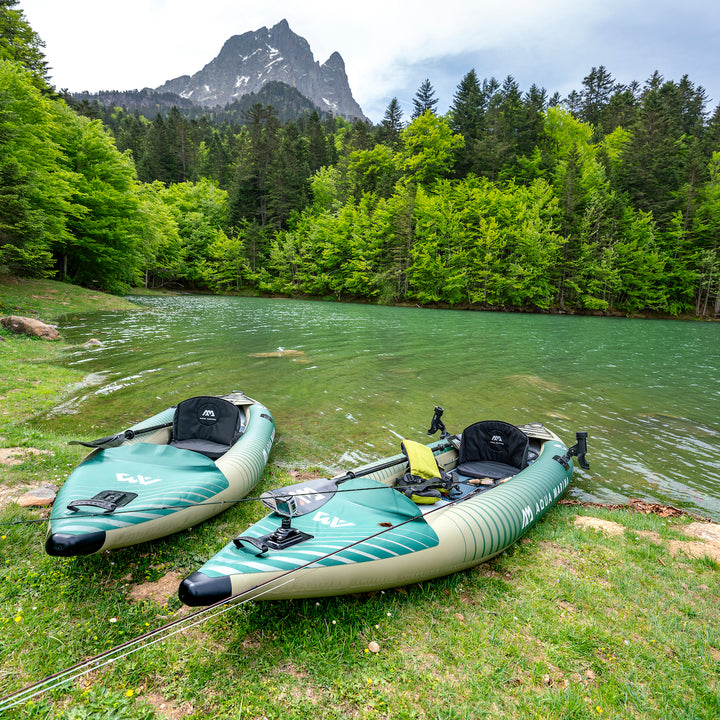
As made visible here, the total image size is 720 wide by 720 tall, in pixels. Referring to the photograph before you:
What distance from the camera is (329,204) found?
4928 centimetres

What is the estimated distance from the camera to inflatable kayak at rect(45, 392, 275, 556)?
118 inches

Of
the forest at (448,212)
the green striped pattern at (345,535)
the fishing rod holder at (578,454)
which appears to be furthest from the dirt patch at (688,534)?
the forest at (448,212)

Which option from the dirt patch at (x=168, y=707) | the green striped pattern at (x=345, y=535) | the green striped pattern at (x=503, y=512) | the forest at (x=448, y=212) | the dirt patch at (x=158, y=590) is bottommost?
the dirt patch at (x=158, y=590)

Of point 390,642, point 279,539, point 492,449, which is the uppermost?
point 279,539

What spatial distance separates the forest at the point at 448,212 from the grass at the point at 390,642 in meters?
25.4

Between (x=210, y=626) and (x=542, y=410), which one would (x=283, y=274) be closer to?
(x=542, y=410)

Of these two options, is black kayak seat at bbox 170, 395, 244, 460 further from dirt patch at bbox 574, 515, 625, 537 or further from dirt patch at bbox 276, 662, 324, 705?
dirt patch at bbox 574, 515, 625, 537

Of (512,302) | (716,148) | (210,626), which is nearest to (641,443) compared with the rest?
(210,626)

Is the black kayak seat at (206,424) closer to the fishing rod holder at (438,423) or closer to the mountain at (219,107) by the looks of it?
the fishing rod holder at (438,423)

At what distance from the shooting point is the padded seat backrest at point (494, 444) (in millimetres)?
5305

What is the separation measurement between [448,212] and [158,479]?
127 feet

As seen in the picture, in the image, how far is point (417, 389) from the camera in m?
9.95

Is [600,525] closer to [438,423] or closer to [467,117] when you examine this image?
[438,423]

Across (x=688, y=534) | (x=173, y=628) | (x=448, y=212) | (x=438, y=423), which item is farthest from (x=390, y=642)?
(x=448, y=212)
